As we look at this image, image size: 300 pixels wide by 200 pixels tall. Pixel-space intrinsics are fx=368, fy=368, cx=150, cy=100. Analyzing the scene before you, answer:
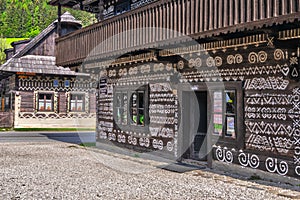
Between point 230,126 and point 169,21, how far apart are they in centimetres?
292

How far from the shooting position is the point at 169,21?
353 inches

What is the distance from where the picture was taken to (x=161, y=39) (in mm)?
9078

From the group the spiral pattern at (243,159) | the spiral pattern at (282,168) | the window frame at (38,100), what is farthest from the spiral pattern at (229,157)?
the window frame at (38,100)

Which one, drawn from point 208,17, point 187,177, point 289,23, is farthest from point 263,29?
point 187,177

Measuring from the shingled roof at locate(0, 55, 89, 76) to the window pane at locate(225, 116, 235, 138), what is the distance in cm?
1741

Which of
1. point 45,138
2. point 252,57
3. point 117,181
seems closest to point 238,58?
point 252,57

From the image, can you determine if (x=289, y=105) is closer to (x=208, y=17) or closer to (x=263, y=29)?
(x=263, y=29)

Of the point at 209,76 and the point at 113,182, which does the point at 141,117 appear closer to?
the point at 209,76

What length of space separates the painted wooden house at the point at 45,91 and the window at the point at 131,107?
1201 cm

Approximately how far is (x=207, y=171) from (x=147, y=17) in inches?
166

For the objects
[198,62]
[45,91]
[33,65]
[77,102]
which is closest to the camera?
[198,62]

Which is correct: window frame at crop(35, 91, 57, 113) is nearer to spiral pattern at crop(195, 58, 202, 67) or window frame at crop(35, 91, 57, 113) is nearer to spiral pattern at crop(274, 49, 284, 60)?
spiral pattern at crop(195, 58, 202, 67)

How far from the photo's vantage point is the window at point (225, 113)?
862 cm

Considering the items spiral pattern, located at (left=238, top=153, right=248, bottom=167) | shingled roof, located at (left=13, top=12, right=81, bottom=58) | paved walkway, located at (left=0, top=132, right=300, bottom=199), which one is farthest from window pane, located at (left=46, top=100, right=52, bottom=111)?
spiral pattern, located at (left=238, top=153, right=248, bottom=167)
